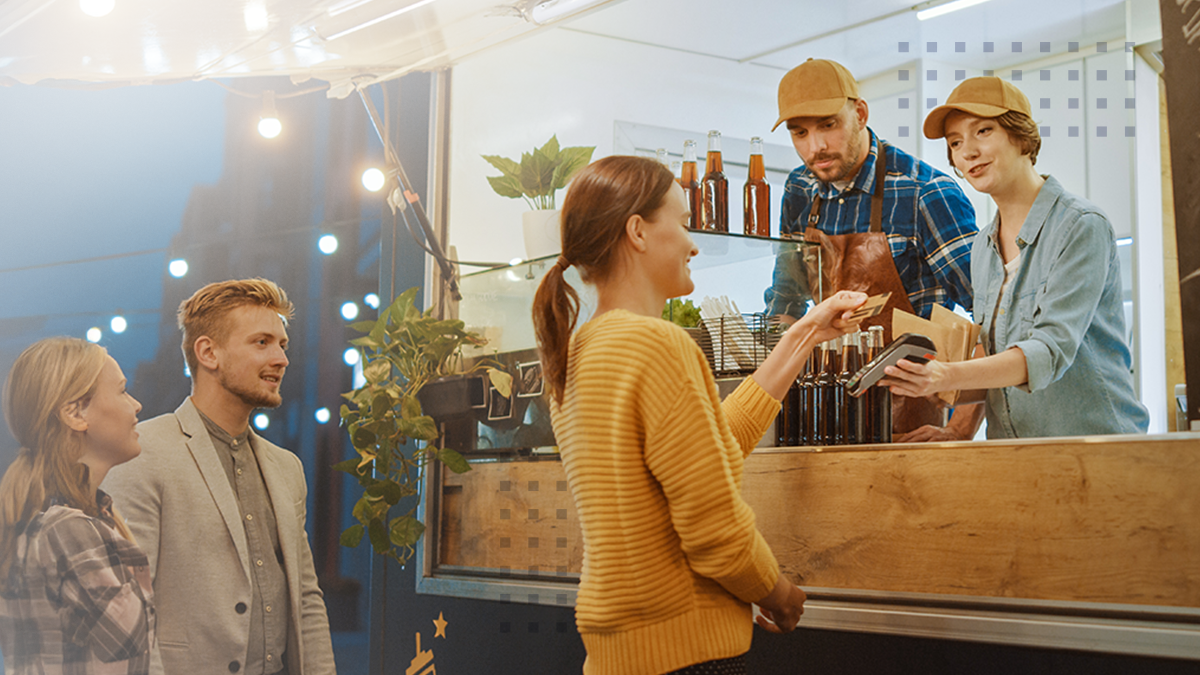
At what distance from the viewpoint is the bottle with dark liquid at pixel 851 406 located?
1.83m

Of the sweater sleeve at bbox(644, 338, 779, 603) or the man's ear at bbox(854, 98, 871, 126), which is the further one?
the man's ear at bbox(854, 98, 871, 126)

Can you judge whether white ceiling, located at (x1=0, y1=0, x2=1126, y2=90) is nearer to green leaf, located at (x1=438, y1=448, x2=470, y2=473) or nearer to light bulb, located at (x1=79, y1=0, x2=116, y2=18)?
light bulb, located at (x1=79, y1=0, x2=116, y2=18)

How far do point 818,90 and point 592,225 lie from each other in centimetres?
112

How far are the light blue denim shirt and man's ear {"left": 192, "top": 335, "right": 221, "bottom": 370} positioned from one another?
193 centimetres

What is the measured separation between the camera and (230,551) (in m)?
2.38

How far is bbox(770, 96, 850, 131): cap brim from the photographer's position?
226 cm

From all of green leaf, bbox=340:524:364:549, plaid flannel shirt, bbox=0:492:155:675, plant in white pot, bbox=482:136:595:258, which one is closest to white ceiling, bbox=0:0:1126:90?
plant in white pot, bbox=482:136:595:258

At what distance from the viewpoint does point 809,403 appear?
6.28ft

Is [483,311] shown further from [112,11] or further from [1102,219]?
[1102,219]

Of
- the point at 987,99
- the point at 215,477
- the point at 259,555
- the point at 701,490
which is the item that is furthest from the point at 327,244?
the point at 701,490

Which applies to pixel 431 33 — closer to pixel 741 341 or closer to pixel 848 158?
pixel 848 158

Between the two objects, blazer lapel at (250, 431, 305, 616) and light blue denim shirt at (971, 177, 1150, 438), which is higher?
light blue denim shirt at (971, 177, 1150, 438)

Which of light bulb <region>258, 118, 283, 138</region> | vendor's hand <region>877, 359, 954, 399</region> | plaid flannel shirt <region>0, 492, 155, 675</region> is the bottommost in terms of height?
plaid flannel shirt <region>0, 492, 155, 675</region>

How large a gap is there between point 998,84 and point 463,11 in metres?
1.80
